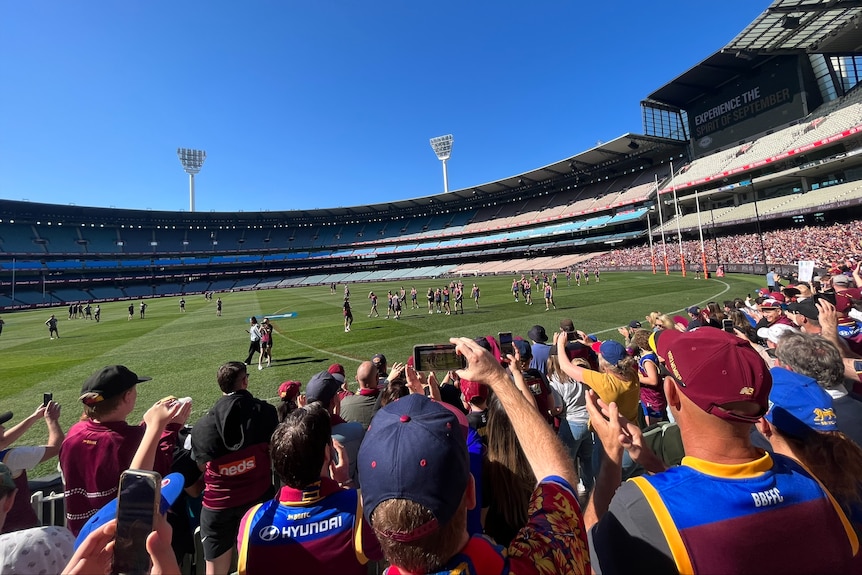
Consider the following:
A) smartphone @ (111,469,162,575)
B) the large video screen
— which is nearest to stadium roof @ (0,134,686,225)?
the large video screen

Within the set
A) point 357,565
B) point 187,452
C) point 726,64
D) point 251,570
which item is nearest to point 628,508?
point 357,565

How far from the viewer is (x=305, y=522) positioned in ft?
6.60

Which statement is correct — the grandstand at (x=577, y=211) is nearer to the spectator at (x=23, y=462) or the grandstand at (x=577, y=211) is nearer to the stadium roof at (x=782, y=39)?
the stadium roof at (x=782, y=39)

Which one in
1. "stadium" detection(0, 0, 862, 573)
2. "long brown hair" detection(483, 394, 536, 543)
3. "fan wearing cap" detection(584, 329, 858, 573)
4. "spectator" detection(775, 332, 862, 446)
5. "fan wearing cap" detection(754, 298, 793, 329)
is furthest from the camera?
"stadium" detection(0, 0, 862, 573)

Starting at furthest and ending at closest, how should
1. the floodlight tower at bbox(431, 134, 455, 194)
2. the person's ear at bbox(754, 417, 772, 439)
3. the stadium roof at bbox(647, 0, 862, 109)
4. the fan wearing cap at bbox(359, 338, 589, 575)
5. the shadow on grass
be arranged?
the floodlight tower at bbox(431, 134, 455, 194)
the stadium roof at bbox(647, 0, 862, 109)
the shadow on grass
the person's ear at bbox(754, 417, 772, 439)
the fan wearing cap at bbox(359, 338, 589, 575)

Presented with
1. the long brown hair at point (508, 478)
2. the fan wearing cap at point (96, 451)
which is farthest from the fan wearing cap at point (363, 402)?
the long brown hair at point (508, 478)

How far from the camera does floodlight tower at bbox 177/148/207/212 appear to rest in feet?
338

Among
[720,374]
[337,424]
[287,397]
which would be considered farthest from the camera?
[287,397]

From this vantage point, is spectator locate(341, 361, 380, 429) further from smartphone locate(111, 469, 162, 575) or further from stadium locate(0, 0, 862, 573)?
smartphone locate(111, 469, 162, 575)

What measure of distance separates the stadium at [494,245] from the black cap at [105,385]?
1.09m

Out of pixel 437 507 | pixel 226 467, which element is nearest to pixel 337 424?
pixel 226 467

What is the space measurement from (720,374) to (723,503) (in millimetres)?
528

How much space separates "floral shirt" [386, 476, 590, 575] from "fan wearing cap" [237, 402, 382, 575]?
851mm

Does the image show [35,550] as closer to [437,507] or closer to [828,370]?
[437,507]
